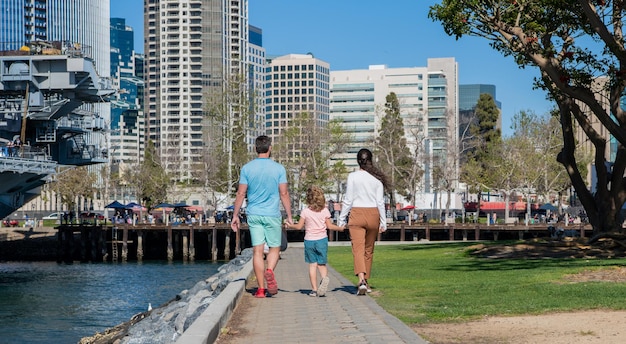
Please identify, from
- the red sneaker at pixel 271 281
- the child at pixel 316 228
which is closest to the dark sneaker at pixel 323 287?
the child at pixel 316 228

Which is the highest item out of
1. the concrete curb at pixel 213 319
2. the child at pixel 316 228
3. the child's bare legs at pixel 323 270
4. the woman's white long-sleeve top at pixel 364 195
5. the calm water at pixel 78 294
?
the woman's white long-sleeve top at pixel 364 195

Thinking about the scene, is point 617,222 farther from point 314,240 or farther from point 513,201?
point 513,201

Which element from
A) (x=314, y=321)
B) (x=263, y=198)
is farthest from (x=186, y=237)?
(x=314, y=321)

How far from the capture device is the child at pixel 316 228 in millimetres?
15930

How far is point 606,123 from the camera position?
2564 centimetres

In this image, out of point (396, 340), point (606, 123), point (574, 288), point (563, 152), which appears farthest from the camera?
point (563, 152)

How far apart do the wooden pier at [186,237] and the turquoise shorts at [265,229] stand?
2318 inches

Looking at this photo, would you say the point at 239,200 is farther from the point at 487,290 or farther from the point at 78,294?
the point at 78,294

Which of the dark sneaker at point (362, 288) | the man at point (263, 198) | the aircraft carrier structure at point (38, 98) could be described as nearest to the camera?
the man at point (263, 198)

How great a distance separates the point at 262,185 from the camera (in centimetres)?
1486

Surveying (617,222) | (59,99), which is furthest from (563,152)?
(59,99)

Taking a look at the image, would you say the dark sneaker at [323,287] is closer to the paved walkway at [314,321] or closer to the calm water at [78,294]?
the paved walkway at [314,321]

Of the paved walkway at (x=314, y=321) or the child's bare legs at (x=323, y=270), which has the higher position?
the child's bare legs at (x=323, y=270)

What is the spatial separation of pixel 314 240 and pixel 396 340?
5818mm
